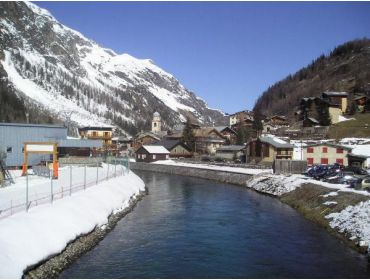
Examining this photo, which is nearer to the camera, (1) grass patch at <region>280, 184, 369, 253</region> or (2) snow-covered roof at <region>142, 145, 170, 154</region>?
(1) grass patch at <region>280, 184, 369, 253</region>

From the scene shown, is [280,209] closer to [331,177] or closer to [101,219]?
[331,177]

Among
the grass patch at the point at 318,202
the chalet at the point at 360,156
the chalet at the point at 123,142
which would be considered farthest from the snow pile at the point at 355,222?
the chalet at the point at 123,142

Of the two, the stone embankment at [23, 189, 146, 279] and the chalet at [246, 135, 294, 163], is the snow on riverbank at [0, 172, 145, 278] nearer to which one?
the stone embankment at [23, 189, 146, 279]

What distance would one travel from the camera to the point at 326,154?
64.9 m

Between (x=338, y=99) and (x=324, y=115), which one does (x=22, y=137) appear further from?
(x=338, y=99)

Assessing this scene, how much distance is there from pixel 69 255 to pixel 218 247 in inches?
371

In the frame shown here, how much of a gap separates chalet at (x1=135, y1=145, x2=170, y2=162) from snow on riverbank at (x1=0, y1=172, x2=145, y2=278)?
6373 centimetres

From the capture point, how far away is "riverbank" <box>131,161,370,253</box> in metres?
28.9

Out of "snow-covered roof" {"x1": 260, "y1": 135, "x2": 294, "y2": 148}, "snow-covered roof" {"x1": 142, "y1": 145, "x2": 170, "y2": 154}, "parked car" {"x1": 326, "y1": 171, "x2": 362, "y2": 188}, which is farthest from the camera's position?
"snow-covered roof" {"x1": 142, "y1": 145, "x2": 170, "y2": 154}

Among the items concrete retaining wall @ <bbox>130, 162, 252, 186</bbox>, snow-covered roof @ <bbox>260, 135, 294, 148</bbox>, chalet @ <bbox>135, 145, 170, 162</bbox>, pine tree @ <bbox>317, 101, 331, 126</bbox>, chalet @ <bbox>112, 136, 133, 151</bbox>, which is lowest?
concrete retaining wall @ <bbox>130, 162, 252, 186</bbox>

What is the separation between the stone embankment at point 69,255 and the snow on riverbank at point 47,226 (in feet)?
0.99

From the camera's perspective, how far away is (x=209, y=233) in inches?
1265

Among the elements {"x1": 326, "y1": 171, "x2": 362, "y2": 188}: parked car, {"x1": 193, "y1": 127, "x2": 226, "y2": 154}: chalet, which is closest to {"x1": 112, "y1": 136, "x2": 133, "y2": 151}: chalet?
{"x1": 193, "y1": 127, "x2": 226, "y2": 154}: chalet

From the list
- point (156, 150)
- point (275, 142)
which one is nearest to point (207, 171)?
point (275, 142)
